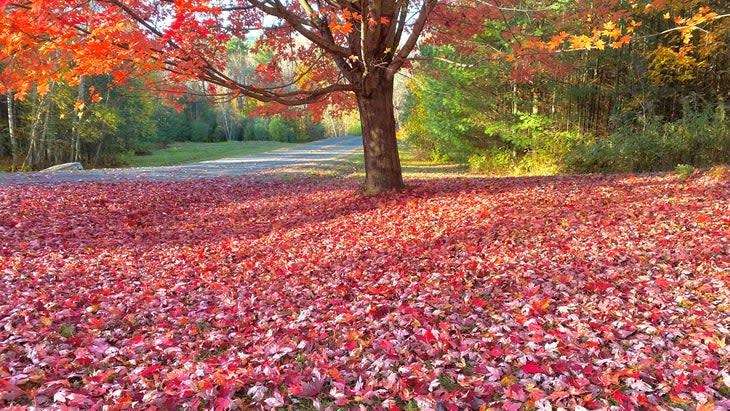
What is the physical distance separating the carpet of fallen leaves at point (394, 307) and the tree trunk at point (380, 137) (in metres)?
0.93

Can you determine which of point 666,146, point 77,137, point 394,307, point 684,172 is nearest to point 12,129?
point 77,137

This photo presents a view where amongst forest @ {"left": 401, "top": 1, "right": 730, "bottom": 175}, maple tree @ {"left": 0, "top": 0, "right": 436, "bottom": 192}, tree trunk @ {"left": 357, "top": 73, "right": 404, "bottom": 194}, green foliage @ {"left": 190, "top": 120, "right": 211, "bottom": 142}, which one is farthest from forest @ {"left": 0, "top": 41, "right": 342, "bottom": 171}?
green foliage @ {"left": 190, "top": 120, "right": 211, "bottom": 142}

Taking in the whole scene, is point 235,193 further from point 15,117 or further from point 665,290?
point 15,117

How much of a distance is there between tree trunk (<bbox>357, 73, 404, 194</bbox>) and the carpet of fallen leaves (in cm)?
93

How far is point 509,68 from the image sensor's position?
50.6 feet

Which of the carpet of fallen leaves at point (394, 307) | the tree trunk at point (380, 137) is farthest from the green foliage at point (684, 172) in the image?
the tree trunk at point (380, 137)

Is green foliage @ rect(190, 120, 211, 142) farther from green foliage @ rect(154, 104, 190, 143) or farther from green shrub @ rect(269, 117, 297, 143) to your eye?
A: green shrub @ rect(269, 117, 297, 143)

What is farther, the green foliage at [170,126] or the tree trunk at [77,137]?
the green foliage at [170,126]

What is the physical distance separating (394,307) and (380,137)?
16.2 ft

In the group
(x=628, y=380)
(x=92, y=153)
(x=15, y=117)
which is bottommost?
(x=628, y=380)

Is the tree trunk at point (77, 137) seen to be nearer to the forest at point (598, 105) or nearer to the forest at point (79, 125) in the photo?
the forest at point (79, 125)

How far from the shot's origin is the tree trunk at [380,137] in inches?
332

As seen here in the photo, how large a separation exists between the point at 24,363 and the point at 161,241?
4.29m

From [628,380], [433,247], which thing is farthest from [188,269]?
[628,380]
